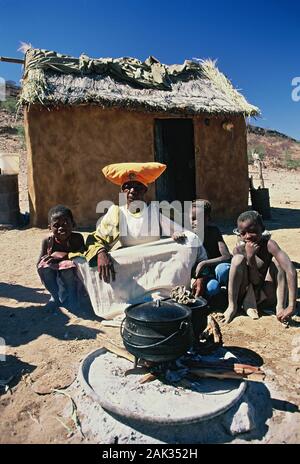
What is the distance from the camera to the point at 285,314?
348 cm

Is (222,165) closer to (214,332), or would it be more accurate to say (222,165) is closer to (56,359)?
(214,332)

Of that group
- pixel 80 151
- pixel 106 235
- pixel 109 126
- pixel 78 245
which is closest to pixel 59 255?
pixel 78 245

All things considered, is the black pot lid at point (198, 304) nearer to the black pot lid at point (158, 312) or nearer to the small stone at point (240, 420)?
the black pot lid at point (158, 312)

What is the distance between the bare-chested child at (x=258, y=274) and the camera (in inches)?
140

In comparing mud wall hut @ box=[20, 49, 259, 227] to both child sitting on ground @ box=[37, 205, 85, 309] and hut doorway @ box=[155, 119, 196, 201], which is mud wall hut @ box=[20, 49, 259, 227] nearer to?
hut doorway @ box=[155, 119, 196, 201]

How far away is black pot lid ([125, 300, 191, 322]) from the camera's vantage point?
2.39m

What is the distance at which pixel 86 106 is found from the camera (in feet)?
26.0

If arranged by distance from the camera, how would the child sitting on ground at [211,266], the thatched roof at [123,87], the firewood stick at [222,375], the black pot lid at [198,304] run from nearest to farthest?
the firewood stick at [222,375]
the black pot lid at [198,304]
the child sitting on ground at [211,266]
the thatched roof at [123,87]

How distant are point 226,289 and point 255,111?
5665 millimetres

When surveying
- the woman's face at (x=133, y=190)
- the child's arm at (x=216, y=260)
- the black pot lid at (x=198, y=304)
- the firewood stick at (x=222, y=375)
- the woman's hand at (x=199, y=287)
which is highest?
the woman's face at (x=133, y=190)

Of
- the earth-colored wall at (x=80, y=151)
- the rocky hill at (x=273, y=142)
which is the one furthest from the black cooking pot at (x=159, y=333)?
the rocky hill at (x=273, y=142)

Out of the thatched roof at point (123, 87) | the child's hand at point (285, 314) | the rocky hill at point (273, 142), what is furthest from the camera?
the rocky hill at point (273, 142)

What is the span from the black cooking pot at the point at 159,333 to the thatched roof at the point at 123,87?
599 cm

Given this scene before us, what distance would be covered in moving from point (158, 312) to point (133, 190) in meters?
1.69
